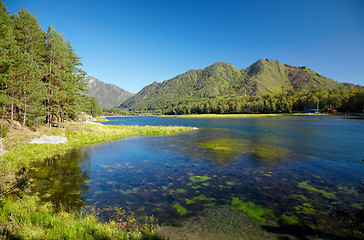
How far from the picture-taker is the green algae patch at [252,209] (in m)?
10.4

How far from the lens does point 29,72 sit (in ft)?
99.0

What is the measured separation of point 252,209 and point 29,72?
132 ft

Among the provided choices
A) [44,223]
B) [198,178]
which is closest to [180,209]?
[198,178]

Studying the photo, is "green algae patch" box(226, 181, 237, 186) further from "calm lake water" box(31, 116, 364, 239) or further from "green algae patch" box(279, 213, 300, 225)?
"green algae patch" box(279, 213, 300, 225)

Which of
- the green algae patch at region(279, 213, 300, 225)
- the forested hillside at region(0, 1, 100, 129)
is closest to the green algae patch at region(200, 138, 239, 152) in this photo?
the green algae patch at region(279, 213, 300, 225)

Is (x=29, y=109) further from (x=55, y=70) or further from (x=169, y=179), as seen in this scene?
(x=169, y=179)

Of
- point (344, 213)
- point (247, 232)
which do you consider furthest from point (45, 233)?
point (344, 213)

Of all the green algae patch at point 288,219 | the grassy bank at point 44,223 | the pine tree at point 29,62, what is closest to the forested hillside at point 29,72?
the pine tree at point 29,62

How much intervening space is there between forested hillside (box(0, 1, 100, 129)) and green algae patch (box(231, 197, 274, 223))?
35.3 meters

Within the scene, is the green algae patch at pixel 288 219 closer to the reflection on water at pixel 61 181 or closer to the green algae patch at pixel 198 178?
the green algae patch at pixel 198 178

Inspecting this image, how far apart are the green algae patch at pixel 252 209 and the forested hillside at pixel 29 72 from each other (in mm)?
35324

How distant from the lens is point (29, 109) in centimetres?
3362

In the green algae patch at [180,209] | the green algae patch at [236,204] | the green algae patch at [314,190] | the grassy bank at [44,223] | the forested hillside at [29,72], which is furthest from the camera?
the forested hillside at [29,72]

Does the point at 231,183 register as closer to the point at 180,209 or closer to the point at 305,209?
the point at 305,209
